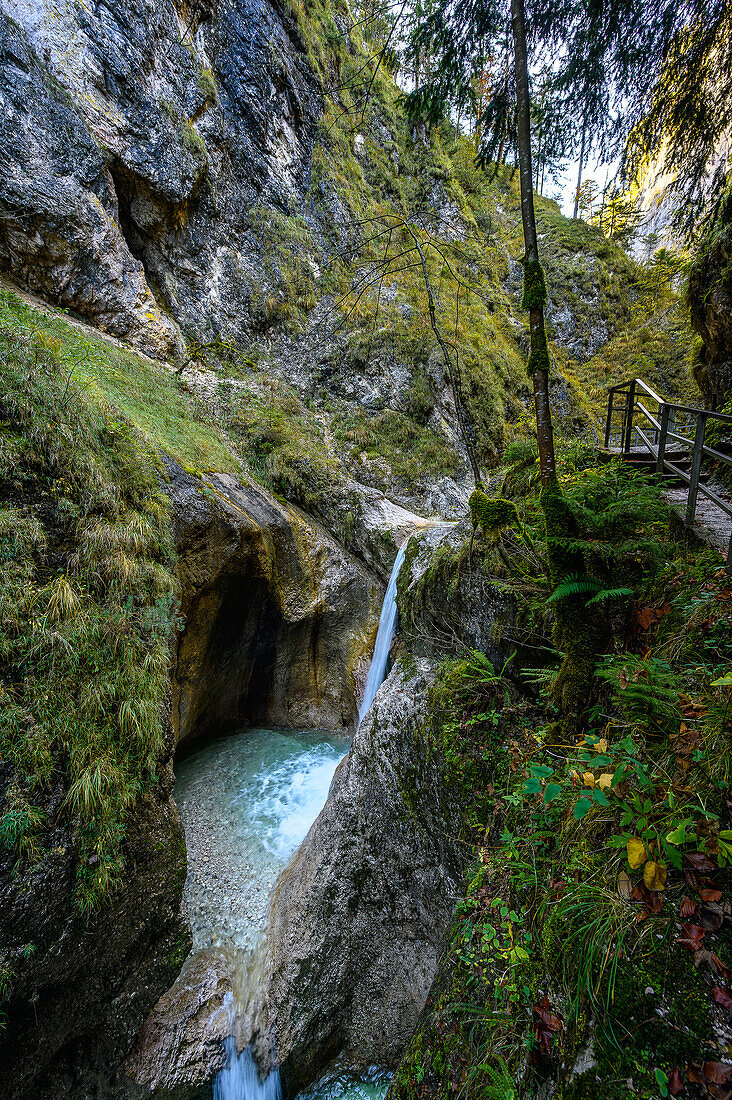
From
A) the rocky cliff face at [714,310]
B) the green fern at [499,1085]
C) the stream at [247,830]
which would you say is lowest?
the stream at [247,830]

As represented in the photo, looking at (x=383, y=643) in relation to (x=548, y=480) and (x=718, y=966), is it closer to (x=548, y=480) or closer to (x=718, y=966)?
(x=548, y=480)

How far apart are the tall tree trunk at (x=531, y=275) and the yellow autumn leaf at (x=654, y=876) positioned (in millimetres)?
Result: 2219

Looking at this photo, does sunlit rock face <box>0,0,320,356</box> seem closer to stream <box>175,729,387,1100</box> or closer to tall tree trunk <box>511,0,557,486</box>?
tall tree trunk <box>511,0,557,486</box>

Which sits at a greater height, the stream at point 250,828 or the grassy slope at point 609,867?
the grassy slope at point 609,867

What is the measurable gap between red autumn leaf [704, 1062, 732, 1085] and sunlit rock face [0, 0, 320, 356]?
1144cm

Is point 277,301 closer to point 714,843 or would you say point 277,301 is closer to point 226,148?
point 226,148

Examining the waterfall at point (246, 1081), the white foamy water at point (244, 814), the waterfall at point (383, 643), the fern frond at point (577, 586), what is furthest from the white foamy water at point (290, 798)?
the fern frond at point (577, 586)

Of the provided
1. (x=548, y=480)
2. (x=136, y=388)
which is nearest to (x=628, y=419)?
(x=548, y=480)

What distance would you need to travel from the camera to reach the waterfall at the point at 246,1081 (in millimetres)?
3902

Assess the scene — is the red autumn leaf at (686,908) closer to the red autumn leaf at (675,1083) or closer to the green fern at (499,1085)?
the red autumn leaf at (675,1083)

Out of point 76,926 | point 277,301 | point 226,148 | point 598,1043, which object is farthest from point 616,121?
point 226,148

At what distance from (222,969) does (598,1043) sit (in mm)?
4400

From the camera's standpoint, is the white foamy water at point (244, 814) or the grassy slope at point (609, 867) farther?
the white foamy water at point (244, 814)

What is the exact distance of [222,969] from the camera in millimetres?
4387
